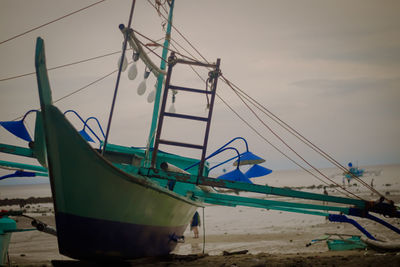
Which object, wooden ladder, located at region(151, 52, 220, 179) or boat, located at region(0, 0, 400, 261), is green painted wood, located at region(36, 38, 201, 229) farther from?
wooden ladder, located at region(151, 52, 220, 179)

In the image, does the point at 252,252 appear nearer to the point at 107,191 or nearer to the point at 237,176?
the point at 237,176

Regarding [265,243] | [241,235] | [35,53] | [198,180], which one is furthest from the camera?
[241,235]

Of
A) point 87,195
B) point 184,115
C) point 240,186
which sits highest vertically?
point 184,115

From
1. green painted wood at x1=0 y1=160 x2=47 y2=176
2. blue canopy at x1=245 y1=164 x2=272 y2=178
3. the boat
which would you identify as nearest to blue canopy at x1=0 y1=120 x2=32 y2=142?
green painted wood at x1=0 y1=160 x2=47 y2=176

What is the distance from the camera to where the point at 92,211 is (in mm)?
4688

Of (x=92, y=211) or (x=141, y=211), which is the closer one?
(x=92, y=211)

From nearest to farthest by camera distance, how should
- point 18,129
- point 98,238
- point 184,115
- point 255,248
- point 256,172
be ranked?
point 98,238 → point 184,115 → point 18,129 → point 255,248 → point 256,172

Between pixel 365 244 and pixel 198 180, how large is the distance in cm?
518

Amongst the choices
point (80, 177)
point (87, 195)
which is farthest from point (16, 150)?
point (87, 195)

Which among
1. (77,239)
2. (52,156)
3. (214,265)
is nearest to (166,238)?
(214,265)

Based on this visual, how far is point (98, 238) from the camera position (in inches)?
190

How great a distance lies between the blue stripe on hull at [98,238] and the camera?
468cm

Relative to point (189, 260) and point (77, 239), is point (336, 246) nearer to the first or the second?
point (189, 260)

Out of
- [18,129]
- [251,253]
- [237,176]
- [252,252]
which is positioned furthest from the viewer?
[252,252]
